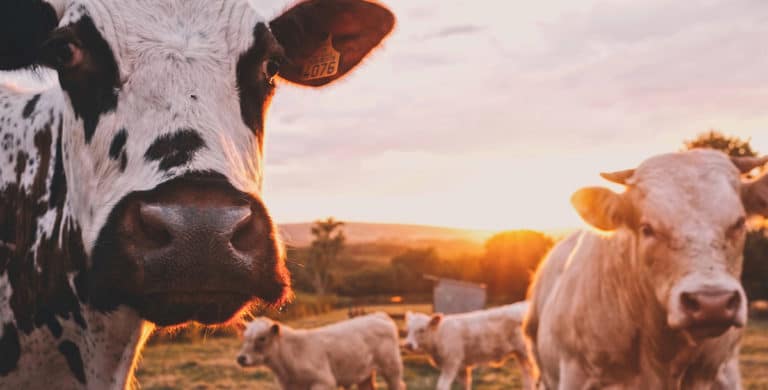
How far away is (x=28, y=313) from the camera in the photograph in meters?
2.40

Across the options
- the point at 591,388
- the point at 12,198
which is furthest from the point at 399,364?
the point at 12,198

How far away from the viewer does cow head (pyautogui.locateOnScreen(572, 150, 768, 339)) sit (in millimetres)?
3818

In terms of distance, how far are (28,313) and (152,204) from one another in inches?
34.3

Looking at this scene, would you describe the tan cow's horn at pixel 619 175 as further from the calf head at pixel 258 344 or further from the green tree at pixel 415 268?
the green tree at pixel 415 268

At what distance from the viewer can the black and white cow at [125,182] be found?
1.83 meters

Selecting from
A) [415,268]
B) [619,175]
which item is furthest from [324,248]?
[619,175]

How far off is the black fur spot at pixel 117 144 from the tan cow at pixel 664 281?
2.97 meters

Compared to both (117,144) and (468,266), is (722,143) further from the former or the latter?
(117,144)

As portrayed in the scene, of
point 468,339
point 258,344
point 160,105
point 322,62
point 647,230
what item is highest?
point 322,62

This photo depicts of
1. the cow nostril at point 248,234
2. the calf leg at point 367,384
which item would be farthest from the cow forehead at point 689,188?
the calf leg at point 367,384

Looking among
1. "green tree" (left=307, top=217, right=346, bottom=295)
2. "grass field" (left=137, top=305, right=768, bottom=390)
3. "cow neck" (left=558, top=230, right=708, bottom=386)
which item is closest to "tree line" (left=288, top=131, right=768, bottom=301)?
"green tree" (left=307, top=217, right=346, bottom=295)

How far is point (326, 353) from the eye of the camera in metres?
12.1

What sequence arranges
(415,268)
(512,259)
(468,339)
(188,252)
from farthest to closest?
(415,268) → (512,259) → (468,339) → (188,252)

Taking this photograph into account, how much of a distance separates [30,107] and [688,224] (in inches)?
129
